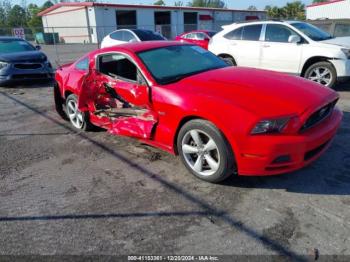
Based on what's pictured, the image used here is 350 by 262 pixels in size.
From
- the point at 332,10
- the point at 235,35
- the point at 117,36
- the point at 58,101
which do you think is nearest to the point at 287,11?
the point at 332,10

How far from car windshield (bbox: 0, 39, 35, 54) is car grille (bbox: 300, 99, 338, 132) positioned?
35.3ft

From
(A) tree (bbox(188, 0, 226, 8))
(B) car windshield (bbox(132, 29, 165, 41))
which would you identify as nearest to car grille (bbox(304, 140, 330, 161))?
(B) car windshield (bbox(132, 29, 165, 41))

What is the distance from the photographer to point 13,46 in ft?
38.4

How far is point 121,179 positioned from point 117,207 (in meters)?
0.65

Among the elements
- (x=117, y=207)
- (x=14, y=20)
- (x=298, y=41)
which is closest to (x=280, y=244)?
(x=117, y=207)

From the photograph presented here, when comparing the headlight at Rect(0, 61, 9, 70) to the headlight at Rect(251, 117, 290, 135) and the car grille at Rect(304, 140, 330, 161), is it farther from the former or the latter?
the car grille at Rect(304, 140, 330, 161)

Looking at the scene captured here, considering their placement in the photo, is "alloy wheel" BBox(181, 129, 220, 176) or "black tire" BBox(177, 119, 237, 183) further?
"alloy wheel" BBox(181, 129, 220, 176)

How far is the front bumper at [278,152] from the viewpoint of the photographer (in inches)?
131

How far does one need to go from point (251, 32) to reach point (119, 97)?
5.17 m

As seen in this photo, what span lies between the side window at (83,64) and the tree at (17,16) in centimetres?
7790

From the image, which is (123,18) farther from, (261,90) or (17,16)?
(17,16)

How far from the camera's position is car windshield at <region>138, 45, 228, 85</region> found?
14.5ft

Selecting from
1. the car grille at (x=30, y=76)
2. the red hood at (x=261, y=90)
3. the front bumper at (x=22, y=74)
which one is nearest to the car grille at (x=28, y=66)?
the front bumper at (x=22, y=74)

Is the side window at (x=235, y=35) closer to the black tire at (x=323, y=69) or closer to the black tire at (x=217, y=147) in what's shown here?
the black tire at (x=323, y=69)
